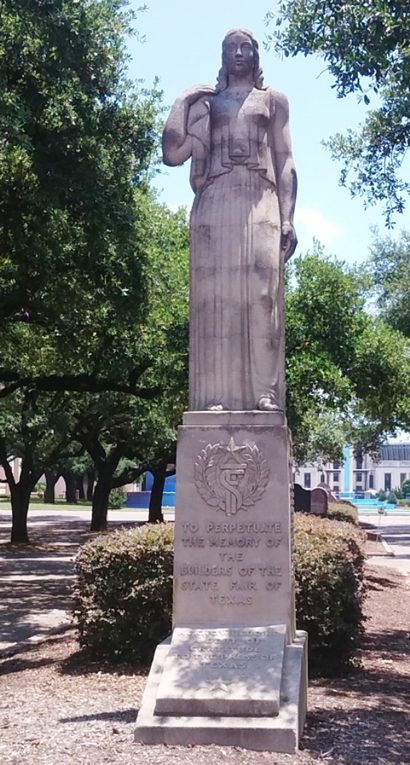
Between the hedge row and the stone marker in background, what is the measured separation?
4.97 ft

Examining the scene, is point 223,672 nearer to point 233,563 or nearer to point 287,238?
point 233,563

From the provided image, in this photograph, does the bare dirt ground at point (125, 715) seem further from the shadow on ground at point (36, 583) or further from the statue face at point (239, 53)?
Answer: the statue face at point (239, 53)

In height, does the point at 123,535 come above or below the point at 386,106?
below

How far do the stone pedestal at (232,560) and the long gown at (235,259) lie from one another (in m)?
0.31

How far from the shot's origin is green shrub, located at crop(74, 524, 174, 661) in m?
9.19

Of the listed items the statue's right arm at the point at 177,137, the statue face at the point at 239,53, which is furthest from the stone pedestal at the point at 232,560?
the statue face at the point at 239,53

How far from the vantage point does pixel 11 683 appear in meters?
8.75

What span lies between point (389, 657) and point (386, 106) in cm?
641

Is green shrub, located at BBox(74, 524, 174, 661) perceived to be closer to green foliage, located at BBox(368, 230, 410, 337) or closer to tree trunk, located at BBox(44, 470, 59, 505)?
green foliage, located at BBox(368, 230, 410, 337)

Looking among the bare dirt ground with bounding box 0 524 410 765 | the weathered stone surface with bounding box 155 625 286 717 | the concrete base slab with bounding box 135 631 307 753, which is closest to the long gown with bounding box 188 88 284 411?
the weathered stone surface with bounding box 155 625 286 717

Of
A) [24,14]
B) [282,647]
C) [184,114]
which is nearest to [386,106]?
[24,14]

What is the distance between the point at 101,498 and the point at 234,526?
26035 millimetres

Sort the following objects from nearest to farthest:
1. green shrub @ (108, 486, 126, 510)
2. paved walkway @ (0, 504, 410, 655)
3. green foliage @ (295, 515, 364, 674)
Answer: green foliage @ (295, 515, 364, 674)
paved walkway @ (0, 504, 410, 655)
green shrub @ (108, 486, 126, 510)

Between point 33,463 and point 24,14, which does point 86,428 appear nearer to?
point 33,463
